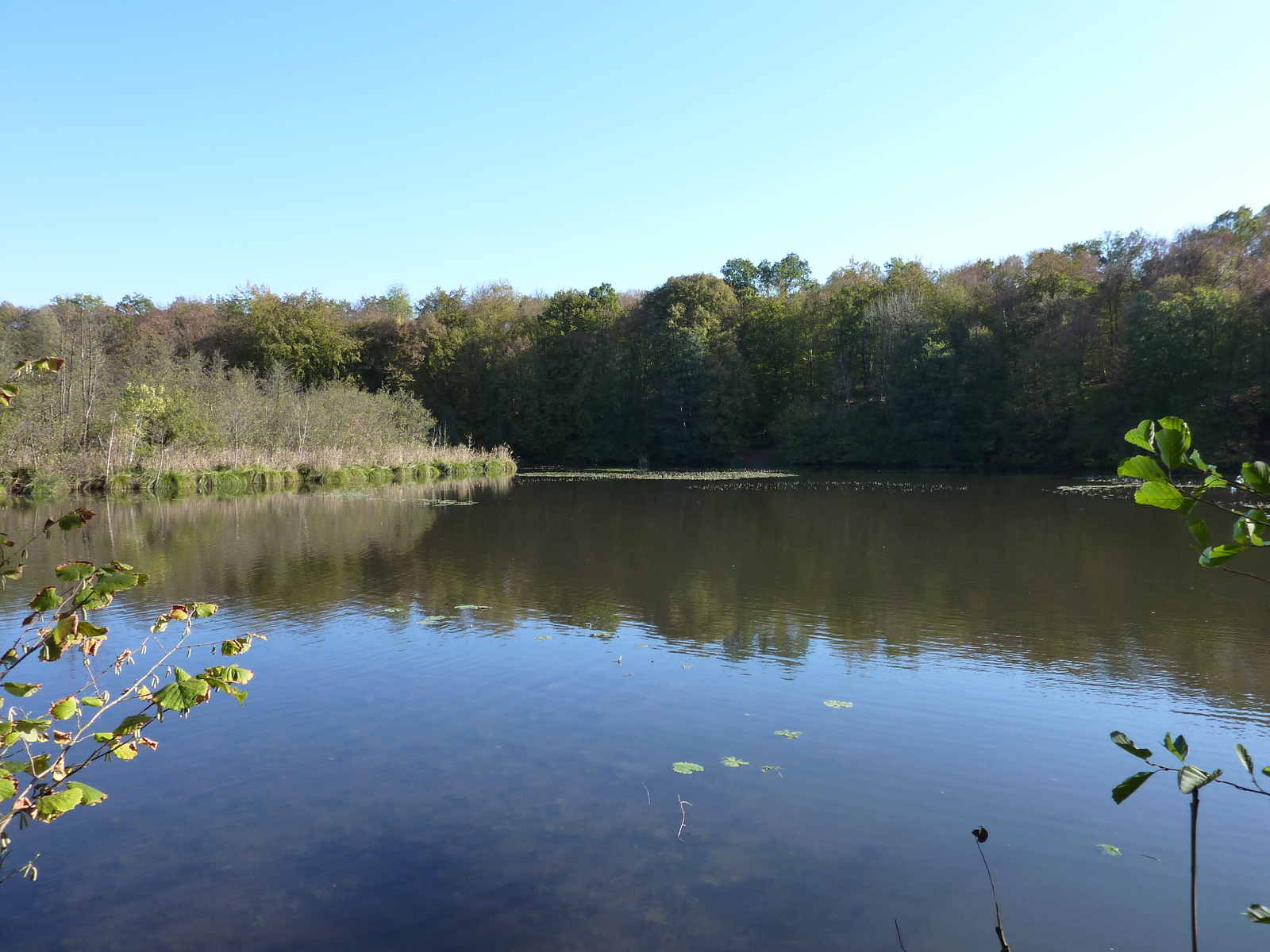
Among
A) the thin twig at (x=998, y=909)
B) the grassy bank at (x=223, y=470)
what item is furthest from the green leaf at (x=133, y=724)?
the grassy bank at (x=223, y=470)

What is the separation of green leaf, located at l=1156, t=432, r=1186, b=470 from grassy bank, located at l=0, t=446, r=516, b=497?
2493 centimetres

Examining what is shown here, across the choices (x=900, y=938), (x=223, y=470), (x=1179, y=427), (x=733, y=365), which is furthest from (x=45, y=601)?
(x=733, y=365)

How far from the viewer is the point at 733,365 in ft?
154

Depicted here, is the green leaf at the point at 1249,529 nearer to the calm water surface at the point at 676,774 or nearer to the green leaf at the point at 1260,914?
the green leaf at the point at 1260,914

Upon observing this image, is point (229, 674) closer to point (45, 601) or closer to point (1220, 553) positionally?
point (45, 601)

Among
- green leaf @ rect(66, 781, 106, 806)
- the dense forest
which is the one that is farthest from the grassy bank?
green leaf @ rect(66, 781, 106, 806)

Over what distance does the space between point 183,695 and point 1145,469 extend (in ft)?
7.38

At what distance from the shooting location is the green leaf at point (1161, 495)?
138 cm

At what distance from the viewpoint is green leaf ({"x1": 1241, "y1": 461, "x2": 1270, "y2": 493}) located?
1.35m

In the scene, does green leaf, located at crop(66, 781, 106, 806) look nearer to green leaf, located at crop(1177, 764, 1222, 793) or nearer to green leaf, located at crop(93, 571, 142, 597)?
green leaf, located at crop(93, 571, 142, 597)

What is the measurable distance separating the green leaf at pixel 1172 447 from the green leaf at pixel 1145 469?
0.06 ft

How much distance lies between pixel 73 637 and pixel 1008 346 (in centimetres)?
4314

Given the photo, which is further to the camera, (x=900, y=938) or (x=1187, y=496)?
(x=900, y=938)

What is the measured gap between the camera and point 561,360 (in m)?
52.1
